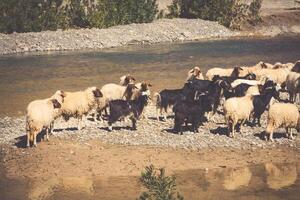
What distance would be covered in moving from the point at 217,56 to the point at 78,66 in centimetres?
941

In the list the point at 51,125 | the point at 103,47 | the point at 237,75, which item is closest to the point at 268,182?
the point at 51,125

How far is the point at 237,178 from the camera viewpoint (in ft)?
43.9

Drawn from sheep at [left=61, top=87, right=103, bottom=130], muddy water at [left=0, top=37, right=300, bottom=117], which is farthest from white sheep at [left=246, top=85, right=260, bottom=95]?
muddy water at [left=0, top=37, right=300, bottom=117]

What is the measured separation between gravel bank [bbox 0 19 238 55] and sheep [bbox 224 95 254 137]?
82.1 feet

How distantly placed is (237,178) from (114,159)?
3589 millimetres

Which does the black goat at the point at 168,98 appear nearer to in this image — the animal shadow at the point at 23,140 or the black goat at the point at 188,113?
the black goat at the point at 188,113

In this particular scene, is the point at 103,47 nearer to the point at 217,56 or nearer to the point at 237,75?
the point at 217,56

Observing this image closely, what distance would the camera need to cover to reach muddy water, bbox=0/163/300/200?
12.3 m

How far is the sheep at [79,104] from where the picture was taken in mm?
17219

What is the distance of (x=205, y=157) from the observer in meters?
14.9

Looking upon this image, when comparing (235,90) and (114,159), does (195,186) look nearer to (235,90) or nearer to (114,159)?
(114,159)

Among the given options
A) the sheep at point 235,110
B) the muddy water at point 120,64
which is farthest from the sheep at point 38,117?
the sheep at point 235,110

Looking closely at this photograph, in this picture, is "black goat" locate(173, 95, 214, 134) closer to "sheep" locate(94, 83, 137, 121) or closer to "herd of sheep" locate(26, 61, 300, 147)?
"herd of sheep" locate(26, 61, 300, 147)

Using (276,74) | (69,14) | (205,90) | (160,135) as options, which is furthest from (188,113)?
(69,14)
